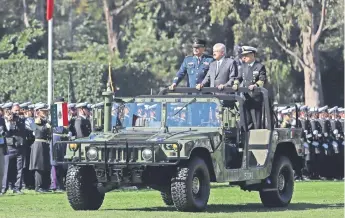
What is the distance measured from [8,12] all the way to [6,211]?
35.4 m

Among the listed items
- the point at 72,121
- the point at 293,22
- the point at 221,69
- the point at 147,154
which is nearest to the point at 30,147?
the point at 72,121

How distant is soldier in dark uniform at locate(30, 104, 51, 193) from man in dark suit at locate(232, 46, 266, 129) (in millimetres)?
5224

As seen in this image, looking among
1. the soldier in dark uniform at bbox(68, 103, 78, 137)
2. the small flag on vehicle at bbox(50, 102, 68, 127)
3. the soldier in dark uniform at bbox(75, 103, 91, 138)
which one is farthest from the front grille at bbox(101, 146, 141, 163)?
the soldier in dark uniform at bbox(75, 103, 91, 138)

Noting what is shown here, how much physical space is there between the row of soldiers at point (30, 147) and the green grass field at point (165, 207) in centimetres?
46

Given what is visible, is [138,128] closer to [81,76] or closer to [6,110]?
[6,110]

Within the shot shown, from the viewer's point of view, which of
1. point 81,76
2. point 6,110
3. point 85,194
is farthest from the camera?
point 81,76

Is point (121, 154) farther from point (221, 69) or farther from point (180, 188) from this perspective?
point (221, 69)

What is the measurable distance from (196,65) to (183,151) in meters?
3.41

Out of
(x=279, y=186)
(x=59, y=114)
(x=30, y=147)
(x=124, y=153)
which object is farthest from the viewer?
(x=30, y=147)

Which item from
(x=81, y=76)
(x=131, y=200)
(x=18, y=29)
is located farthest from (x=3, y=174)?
(x=18, y=29)

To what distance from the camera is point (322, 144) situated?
106ft

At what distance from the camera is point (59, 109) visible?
22781mm

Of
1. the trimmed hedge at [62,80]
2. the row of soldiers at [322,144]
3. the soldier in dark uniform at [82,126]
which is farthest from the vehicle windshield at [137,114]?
the trimmed hedge at [62,80]

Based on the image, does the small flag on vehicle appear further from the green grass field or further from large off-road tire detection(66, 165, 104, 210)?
large off-road tire detection(66, 165, 104, 210)
